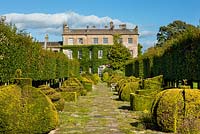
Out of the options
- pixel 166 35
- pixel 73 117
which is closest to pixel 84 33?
pixel 166 35

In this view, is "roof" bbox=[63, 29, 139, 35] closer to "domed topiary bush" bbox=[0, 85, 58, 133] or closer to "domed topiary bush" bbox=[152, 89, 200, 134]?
"domed topiary bush" bbox=[152, 89, 200, 134]

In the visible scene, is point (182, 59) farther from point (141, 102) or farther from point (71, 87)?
point (71, 87)

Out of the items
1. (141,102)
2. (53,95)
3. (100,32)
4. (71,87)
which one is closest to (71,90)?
Result: (71,87)

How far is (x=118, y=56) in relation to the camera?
252 ft

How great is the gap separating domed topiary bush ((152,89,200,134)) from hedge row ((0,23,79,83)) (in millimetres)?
8214

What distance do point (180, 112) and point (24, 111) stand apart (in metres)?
4.65

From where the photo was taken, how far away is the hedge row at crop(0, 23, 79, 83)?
1806 centimetres

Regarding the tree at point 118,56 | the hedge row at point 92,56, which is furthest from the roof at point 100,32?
the tree at point 118,56

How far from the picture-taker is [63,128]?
1262cm

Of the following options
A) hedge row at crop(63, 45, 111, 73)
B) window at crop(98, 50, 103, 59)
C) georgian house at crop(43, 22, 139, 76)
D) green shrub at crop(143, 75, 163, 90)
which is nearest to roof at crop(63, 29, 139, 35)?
georgian house at crop(43, 22, 139, 76)

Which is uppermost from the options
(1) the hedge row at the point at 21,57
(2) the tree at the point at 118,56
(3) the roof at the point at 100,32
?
(3) the roof at the point at 100,32

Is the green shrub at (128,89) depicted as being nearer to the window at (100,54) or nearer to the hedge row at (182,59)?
the hedge row at (182,59)

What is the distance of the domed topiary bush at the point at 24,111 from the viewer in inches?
385

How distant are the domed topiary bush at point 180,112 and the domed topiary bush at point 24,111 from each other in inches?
136
